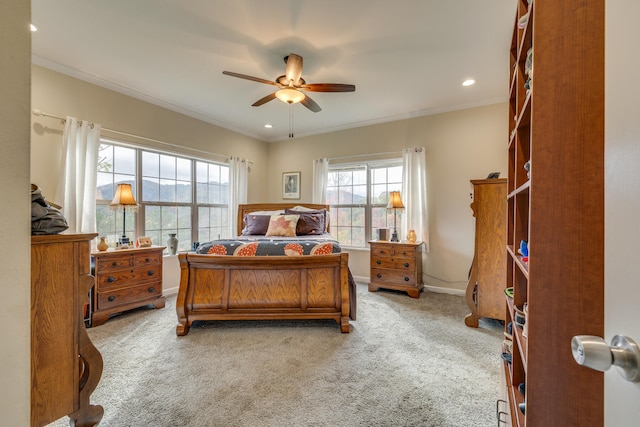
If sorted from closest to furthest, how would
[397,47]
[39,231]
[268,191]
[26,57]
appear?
[26,57]
[39,231]
[397,47]
[268,191]

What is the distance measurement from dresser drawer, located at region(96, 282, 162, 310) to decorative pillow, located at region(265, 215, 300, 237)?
1.44 meters

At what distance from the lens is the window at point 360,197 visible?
434 centimetres

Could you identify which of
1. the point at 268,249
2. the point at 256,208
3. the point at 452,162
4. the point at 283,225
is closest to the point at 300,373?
the point at 268,249

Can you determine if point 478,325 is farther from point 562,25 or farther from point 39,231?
point 39,231

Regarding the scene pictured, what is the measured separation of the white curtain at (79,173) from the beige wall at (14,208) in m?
2.39

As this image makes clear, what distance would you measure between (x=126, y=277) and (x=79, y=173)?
3.89ft

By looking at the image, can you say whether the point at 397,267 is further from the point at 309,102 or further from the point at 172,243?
the point at 172,243

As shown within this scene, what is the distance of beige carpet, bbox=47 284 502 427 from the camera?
1495mm

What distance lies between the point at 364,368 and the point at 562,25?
205 cm

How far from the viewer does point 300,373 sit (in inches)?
73.7

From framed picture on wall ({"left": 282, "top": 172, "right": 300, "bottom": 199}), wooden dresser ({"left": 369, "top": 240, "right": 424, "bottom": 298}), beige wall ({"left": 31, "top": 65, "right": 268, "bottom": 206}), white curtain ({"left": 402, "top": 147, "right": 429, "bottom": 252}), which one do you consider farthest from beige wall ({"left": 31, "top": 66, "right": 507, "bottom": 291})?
framed picture on wall ({"left": 282, "top": 172, "right": 300, "bottom": 199})

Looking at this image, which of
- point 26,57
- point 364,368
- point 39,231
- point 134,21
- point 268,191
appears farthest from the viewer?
point 268,191

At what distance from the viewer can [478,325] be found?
2.69 m

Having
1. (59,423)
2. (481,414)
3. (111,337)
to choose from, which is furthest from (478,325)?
(111,337)
